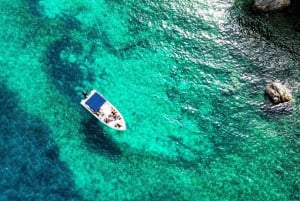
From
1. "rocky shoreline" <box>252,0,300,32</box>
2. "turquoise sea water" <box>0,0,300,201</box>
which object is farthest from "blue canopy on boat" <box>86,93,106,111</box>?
"rocky shoreline" <box>252,0,300,32</box>

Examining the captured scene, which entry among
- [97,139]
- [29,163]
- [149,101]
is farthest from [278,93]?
[29,163]

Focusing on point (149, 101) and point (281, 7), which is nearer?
point (149, 101)

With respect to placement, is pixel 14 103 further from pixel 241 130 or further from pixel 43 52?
pixel 241 130

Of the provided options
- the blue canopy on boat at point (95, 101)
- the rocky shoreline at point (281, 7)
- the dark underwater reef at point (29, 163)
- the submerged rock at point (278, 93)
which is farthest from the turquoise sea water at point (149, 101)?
the blue canopy on boat at point (95, 101)

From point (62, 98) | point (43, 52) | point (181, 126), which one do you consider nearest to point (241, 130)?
point (181, 126)

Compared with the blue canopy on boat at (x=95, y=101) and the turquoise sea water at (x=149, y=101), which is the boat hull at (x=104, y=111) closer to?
the blue canopy on boat at (x=95, y=101)

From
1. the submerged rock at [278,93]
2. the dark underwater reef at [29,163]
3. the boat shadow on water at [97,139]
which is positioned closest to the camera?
the dark underwater reef at [29,163]

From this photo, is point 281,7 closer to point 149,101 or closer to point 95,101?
point 149,101

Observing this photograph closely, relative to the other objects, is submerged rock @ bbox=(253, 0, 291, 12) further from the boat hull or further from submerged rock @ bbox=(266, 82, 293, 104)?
the boat hull
